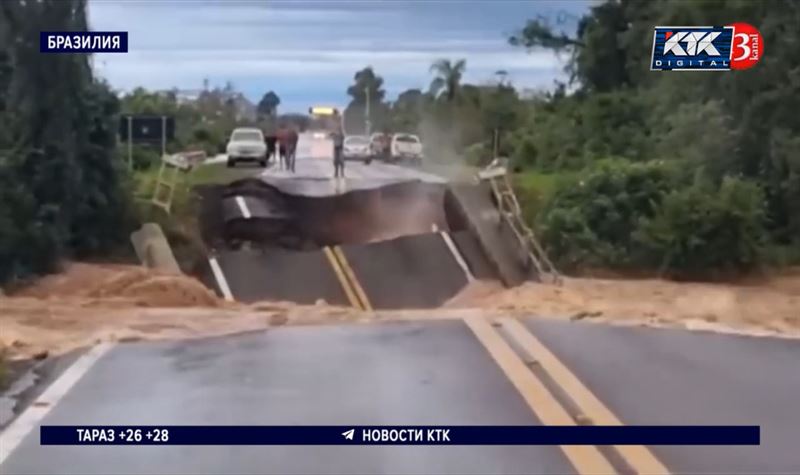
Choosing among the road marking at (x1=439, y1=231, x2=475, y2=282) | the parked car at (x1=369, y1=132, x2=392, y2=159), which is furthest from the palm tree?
the road marking at (x1=439, y1=231, x2=475, y2=282)

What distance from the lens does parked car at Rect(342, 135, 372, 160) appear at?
8.25 metres

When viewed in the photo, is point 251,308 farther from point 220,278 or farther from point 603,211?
point 603,211

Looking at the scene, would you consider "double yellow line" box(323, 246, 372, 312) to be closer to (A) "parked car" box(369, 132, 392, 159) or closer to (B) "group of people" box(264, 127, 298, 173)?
(A) "parked car" box(369, 132, 392, 159)

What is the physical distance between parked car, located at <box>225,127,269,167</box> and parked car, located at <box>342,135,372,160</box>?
467 mm

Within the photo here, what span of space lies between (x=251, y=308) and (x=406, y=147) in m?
1.95

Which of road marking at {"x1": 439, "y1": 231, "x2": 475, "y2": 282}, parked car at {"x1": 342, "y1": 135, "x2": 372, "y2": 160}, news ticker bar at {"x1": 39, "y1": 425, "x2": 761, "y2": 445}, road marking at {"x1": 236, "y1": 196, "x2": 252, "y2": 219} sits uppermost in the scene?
parked car at {"x1": 342, "y1": 135, "x2": 372, "y2": 160}

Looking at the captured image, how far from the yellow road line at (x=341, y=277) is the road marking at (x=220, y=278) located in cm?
144

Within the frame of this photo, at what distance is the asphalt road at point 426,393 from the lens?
5.14 meters

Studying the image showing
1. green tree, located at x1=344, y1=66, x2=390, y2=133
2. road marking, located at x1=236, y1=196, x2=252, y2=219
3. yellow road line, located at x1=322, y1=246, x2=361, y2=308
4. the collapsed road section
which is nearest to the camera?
green tree, located at x1=344, y1=66, x2=390, y2=133

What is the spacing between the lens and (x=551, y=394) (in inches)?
239

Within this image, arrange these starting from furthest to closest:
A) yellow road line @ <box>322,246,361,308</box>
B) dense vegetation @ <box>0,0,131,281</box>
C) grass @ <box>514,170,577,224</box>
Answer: yellow road line @ <box>322,246,361,308</box>
grass @ <box>514,170,577,224</box>
dense vegetation @ <box>0,0,131,281</box>

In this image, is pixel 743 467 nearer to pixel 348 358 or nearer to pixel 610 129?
pixel 348 358

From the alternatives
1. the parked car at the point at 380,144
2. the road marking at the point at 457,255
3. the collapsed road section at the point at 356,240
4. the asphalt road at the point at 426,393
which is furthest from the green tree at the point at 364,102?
the road marking at the point at 457,255

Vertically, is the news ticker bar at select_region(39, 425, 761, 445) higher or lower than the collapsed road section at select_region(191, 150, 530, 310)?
higher
